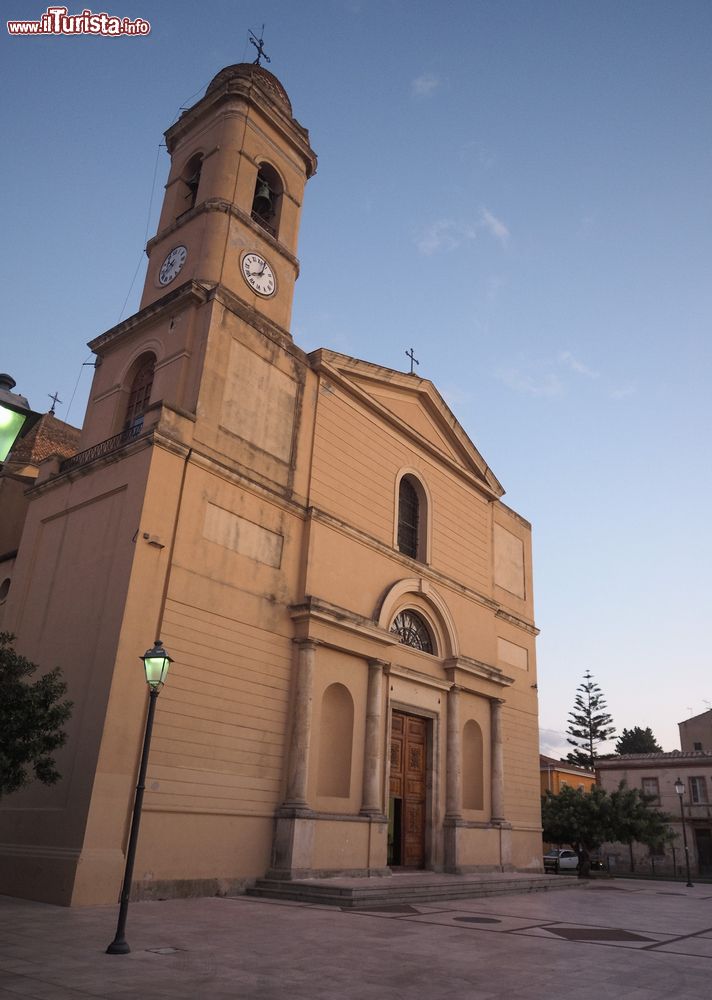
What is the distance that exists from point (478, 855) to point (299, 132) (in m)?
19.0

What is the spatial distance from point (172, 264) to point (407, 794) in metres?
13.4

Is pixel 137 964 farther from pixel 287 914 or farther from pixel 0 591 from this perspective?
pixel 0 591

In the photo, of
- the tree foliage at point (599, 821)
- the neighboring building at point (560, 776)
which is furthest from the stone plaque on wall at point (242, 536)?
the neighboring building at point (560, 776)

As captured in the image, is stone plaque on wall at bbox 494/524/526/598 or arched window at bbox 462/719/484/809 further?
stone plaque on wall at bbox 494/524/526/598

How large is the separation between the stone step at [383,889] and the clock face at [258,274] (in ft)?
40.8

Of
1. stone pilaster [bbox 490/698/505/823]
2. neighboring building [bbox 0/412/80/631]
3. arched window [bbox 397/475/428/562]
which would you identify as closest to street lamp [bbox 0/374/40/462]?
neighboring building [bbox 0/412/80/631]

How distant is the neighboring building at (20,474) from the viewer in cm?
A: 1881

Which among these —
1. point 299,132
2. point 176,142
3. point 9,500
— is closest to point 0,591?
point 9,500

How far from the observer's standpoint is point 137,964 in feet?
23.2

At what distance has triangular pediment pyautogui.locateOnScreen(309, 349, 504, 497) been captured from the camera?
62.2 feet

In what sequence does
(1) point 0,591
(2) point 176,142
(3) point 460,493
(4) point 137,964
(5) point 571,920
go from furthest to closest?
(3) point 460,493 < (2) point 176,142 < (1) point 0,591 < (5) point 571,920 < (4) point 137,964

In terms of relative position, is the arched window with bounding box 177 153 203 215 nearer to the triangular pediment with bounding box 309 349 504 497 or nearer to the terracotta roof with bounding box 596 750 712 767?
the triangular pediment with bounding box 309 349 504 497

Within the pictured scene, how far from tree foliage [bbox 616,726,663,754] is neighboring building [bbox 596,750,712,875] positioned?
92.8 ft

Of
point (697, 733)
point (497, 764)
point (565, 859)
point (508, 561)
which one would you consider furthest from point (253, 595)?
point (697, 733)
